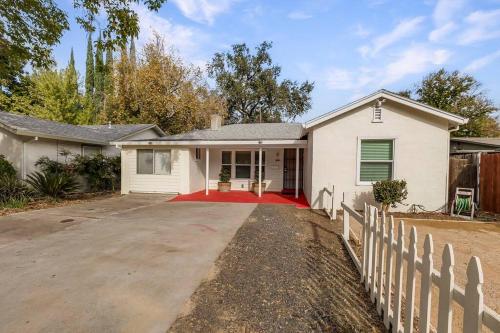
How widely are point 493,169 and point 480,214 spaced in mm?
1482

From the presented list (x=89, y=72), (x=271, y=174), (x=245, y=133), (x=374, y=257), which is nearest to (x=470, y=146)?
(x=271, y=174)

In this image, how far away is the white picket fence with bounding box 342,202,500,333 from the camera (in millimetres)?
1374

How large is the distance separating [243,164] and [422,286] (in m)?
11.5

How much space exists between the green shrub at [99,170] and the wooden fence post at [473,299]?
1397 centimetres

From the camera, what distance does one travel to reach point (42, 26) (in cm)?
734

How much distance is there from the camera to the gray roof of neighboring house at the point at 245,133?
11.6m

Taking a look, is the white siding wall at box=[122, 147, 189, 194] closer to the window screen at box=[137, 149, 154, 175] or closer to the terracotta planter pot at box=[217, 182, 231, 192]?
the window screen at box=[137, 149, 154, 175]

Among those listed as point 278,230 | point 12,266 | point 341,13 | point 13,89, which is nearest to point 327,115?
point 341,13

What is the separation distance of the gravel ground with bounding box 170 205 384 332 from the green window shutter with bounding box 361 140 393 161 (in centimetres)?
445

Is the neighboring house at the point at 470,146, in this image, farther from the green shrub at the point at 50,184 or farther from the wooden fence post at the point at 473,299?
the green shrub at the point at 50,184

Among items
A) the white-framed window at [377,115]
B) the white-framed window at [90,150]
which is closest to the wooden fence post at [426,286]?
the white-framed window at [377,115]

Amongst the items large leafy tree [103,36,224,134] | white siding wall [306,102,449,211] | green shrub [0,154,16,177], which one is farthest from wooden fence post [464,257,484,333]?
large leafy tree [103,36,224,134]

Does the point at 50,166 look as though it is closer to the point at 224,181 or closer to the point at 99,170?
the point at 99,170

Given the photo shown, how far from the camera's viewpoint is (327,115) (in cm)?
829
